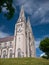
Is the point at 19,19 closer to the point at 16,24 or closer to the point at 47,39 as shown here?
the point at 16,24

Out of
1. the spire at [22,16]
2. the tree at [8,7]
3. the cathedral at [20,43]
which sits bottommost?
the tree at [8,7]

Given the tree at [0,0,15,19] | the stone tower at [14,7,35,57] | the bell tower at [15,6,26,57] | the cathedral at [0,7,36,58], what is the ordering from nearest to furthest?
the tree at [0,0,15,19], the bell tower at [15,6,26,57], the stone tower at [14,7,35,57], the cathedral at [0,7,36,58]

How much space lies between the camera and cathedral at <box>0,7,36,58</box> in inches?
4776

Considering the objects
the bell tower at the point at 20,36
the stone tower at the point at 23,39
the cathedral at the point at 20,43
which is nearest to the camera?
the bell tower at the point at 20,36

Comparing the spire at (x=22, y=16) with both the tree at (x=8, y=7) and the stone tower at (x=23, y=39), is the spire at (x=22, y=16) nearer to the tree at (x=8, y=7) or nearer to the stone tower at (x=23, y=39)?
the stone tower at (x=23, y=39)

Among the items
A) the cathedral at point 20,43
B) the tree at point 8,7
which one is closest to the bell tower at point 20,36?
the cathedral at point 20,43

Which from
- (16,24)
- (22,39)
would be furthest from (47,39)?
(16,24)

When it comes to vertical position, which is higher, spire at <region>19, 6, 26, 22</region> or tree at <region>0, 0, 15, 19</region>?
spire at <region>19, 6, 26, 22</region>

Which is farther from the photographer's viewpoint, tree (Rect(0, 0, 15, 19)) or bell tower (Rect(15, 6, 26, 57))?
bell tower (Rect(15, 6, 26, 57))

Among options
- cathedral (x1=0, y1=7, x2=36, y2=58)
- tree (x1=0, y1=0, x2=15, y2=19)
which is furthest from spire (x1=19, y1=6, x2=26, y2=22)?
tree (x1=0, y1=0, x2=15, y2=19)

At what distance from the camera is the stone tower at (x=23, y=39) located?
12088 cm

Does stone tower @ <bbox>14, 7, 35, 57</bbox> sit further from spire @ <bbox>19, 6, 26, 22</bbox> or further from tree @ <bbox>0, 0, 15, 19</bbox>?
tree @ <bbox>0, 0, 15, 19</bbox>

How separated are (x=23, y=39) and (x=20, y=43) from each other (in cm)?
340

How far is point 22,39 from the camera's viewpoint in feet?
401
